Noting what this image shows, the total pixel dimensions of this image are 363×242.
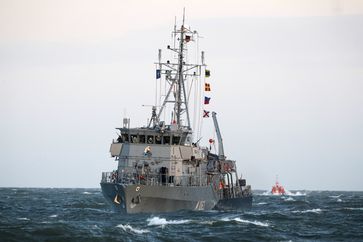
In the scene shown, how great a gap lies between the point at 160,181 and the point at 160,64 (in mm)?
12794

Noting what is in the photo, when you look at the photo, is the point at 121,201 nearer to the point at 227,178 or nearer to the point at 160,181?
the point at 160,181

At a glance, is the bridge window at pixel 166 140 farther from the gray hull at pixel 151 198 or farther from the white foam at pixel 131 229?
the white foam at pixel 131 229

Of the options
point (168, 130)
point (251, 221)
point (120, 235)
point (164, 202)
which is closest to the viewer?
point (120, 235)

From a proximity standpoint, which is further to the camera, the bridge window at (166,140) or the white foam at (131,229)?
the bridge window at (166,140)

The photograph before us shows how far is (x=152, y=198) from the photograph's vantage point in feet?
184

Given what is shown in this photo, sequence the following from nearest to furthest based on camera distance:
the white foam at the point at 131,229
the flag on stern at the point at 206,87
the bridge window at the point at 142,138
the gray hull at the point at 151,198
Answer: the white foam at the point at 131,229 → the gray hull at the point at 151,198 → the bridge window at the point at 142,138 → the flag on stern at the point at 206,87

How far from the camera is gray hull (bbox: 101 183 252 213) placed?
5566cm

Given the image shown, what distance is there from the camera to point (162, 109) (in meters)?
65.7

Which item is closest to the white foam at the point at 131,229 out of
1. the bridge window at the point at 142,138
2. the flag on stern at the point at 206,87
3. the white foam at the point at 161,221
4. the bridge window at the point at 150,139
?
the white foam at the point at 161,221

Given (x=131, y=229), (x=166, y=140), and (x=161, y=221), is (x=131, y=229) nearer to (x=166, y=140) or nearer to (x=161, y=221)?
(x=161, y=221)

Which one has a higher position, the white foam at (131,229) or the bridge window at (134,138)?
the bridge window at (134,138)

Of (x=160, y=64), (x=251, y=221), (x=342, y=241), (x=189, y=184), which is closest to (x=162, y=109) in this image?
(x=160, y=64)

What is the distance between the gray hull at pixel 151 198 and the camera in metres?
55.6

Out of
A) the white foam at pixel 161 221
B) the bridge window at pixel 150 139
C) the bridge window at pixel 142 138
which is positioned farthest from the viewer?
the bridge window at pixel 142 138
